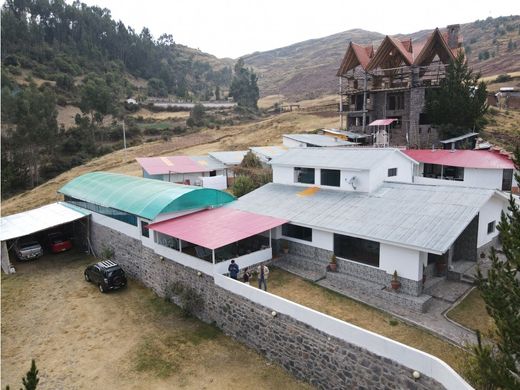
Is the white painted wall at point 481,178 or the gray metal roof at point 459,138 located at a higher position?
the gray metal roof at point 459,138

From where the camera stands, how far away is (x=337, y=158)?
82.9 feet

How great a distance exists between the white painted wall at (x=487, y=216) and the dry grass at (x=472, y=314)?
4559mm

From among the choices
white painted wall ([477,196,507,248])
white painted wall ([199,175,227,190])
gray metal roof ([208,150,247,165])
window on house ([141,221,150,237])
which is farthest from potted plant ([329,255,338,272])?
gray metal roof ([208,150,247,165])

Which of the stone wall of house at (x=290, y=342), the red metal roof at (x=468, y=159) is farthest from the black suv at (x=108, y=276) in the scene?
the red metal roof at (x=468, y=159)

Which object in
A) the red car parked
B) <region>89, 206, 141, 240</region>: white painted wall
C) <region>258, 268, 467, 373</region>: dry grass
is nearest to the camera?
<region>258, 268, 467, 373</region>: dry grass

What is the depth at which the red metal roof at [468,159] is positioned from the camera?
3030 cm

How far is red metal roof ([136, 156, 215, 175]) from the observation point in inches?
1549

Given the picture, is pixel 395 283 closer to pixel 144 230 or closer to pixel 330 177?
pixel 330 177

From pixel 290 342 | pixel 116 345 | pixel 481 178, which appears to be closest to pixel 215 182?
pixel 116 345

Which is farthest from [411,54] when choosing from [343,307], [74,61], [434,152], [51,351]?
[74,61]

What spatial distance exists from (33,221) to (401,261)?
25.6m

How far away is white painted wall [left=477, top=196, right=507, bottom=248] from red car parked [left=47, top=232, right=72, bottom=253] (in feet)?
93.2

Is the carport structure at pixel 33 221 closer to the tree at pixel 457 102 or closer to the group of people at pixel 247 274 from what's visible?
the group of people at pixel 247 274

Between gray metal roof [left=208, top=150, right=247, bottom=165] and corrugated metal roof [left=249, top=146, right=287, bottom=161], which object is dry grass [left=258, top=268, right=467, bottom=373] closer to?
corrugated metal roof [left=249, top=146, right=287, bottom=161]
